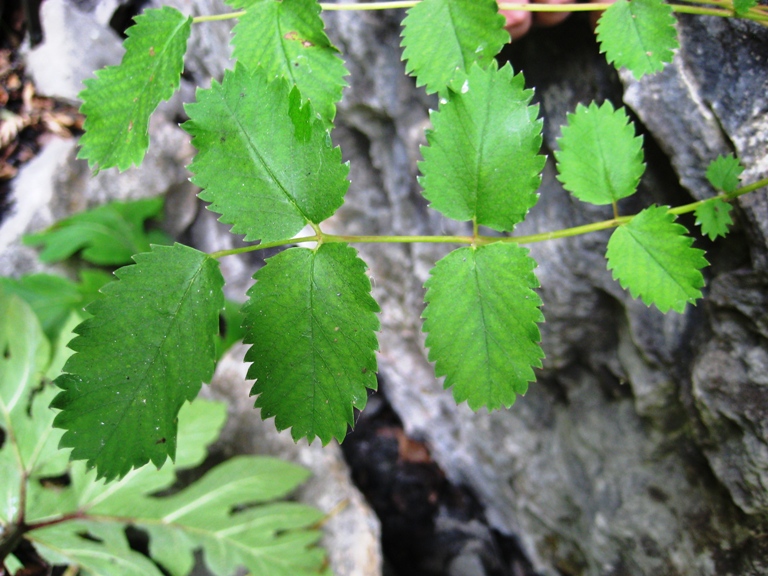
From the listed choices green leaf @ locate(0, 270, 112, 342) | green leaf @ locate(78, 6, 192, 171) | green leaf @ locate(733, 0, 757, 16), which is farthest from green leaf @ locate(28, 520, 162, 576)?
green leaf @ locate(733, 0, 757, 16)

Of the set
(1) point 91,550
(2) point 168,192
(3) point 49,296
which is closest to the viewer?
(1) point 91,550

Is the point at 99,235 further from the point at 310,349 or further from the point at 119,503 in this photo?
the point at 310,349

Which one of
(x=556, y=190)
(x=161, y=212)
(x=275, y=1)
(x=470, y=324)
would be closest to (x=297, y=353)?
(x=470, y=324)

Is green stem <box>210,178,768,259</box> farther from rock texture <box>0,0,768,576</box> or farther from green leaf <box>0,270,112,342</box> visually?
green leaf <box>0,270,112,342</box>

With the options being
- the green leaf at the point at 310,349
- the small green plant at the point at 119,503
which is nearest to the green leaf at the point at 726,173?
the green leaf at the point at 310,349

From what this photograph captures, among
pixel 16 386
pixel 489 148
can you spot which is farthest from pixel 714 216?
pixel 16 386

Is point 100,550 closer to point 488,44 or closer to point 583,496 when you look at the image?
point 583,496

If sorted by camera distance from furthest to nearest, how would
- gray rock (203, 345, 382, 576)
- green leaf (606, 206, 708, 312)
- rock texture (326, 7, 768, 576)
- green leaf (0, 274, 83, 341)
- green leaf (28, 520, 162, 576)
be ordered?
1. green leaf (0, 274, 83, 341)
2. gray rock (203, 345, 382, 576)
3. green leaf (28, 520, 162, 576)
4. rock texture (326, 7, 768, 576)
5. green leaf (606, 206, 708, 312)
